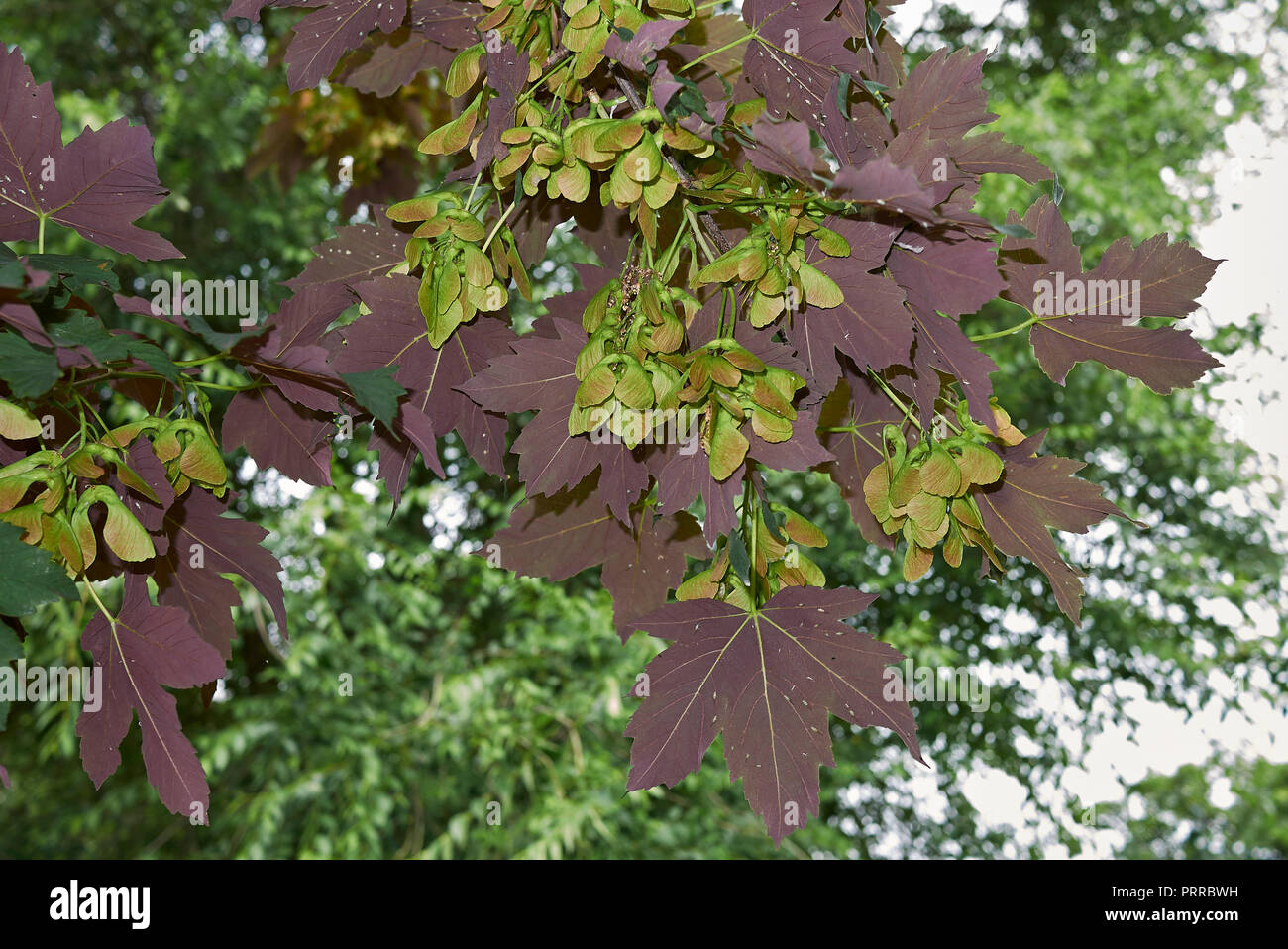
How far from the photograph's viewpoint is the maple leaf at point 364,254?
22.8 inches

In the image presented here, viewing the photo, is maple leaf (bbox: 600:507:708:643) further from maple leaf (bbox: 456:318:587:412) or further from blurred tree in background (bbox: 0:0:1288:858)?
blurred tree in background (bbox: 0:0:1288:858)

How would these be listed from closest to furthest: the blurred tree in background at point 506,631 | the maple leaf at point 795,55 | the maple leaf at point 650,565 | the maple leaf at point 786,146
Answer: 1. the maple leaf at point 786,146
2. the maple leaf at point 795,55
3. the maple leaf at point 650,565
4. the blurred tree in background at point 506,631

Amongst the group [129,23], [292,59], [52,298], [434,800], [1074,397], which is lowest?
[434,800]

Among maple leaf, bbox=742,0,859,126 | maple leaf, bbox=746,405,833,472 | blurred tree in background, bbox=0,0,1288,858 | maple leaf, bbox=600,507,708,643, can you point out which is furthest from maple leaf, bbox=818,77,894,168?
blurred tree in background, bbox=0,0,1288,858

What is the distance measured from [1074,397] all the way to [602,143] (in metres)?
1.87

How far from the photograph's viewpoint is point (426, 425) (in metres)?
0.49

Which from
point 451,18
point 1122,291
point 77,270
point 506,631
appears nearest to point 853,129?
point 1122,291

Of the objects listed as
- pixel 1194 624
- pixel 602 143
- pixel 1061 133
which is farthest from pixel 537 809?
pixel 1061 133

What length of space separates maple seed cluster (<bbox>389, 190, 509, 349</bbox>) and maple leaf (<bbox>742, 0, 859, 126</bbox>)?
161mm

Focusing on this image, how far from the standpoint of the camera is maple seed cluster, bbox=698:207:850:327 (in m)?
0.44

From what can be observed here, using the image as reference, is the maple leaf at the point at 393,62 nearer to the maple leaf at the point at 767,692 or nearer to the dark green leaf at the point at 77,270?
the dark green leaf at the point at 77,270

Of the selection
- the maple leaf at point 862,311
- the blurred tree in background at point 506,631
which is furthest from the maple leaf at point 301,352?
the blurred tree in background at point 506,631

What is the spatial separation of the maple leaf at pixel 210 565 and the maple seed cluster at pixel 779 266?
0.26 m
